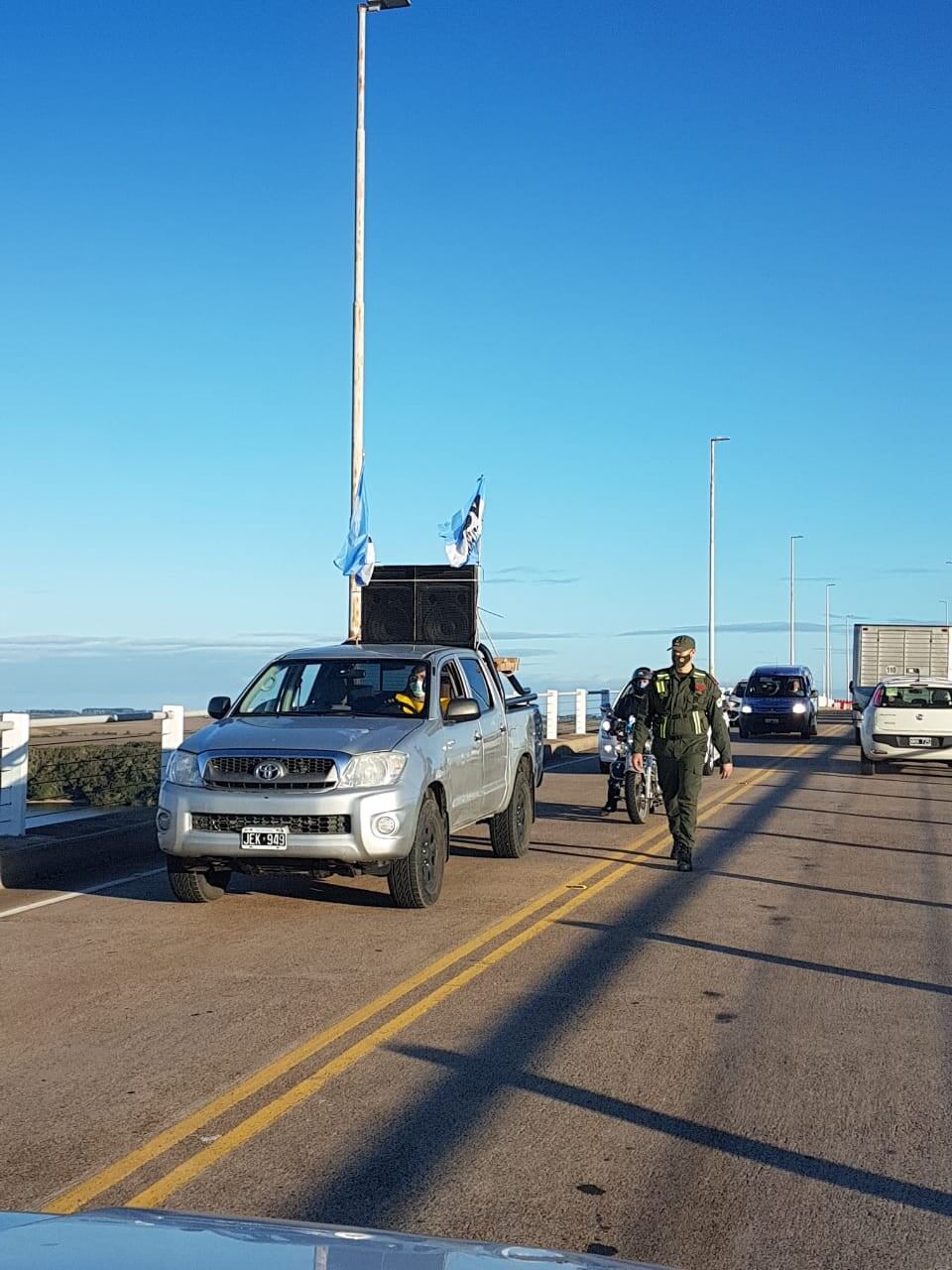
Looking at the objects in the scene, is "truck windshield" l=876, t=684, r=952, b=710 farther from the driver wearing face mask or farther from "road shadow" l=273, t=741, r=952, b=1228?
"road shadow" l=273, t=741, r=952, b=1228

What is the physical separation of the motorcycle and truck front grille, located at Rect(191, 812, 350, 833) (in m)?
7.04

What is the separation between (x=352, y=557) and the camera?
23297 millimetres

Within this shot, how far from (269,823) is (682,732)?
4.37 metres

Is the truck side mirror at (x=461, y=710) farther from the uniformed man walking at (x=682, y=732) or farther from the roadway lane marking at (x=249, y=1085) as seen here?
the uniformed man walking at (x=682, y=732)

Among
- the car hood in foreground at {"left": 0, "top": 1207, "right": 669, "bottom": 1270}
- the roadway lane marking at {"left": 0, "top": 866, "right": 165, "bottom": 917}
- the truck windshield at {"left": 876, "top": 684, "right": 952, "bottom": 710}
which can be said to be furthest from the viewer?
the truck windshield at {"left": 876, "top": 684, "right": 952, "bottom": 710}

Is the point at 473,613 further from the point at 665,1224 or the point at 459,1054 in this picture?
the point at 665,1224

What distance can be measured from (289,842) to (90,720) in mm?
3367

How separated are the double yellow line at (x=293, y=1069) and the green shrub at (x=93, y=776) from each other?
8441 millimetres

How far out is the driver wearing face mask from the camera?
11.8 m

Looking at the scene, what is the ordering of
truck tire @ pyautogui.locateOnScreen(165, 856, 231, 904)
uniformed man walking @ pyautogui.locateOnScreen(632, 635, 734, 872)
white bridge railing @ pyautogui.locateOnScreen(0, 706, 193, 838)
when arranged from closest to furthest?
truck tire @ pyautogui.locateOnScreen(165, 856, 231, 904), white bridge railing @ pyautogui.locateOnScreen(0, 706, 193, 838), uniformed man walking @ pyautogui.locateOnScreen(632, 635, 734, 872)

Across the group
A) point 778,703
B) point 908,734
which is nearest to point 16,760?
point 908,734

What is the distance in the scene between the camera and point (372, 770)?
1052cm

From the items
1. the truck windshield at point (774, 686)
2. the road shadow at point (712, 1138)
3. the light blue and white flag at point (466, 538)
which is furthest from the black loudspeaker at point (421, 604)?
the road shadow at point (712, 1138)

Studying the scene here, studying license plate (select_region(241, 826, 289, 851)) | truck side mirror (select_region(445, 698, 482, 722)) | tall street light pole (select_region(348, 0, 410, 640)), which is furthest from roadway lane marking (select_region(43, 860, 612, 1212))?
tall street light pole (select_region(348, 0, 410, 640))
